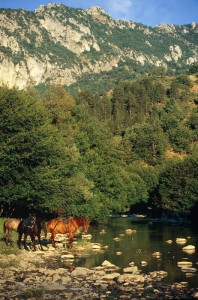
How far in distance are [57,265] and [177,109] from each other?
17069cm

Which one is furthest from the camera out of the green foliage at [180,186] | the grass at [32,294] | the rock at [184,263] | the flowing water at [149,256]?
the green foliage at [180,186]

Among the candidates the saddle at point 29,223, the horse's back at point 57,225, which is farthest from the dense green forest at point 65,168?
the saddle at point 29,223

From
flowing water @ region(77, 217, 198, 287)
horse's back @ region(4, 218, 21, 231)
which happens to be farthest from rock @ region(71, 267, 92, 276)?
horse's back @ region(4, 218, 21, 231)

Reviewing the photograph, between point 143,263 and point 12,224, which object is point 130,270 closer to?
point 143,263

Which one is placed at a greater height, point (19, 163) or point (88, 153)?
point (88, 153)

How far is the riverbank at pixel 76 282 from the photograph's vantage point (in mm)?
19719

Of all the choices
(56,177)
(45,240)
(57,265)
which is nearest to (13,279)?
(57,265)

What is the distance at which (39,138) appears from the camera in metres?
46.0

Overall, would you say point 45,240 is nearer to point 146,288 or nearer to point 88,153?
point 146,288

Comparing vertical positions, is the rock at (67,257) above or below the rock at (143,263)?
above

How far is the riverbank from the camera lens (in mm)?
19719

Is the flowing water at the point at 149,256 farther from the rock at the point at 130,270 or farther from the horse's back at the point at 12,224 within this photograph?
the horse's back at the point at 12,224

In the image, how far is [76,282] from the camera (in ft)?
73.5

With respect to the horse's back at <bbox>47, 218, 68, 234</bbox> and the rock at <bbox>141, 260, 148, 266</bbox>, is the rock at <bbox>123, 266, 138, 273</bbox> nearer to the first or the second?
the rock at <bbox>141, 260, 148, 266</bbox>
